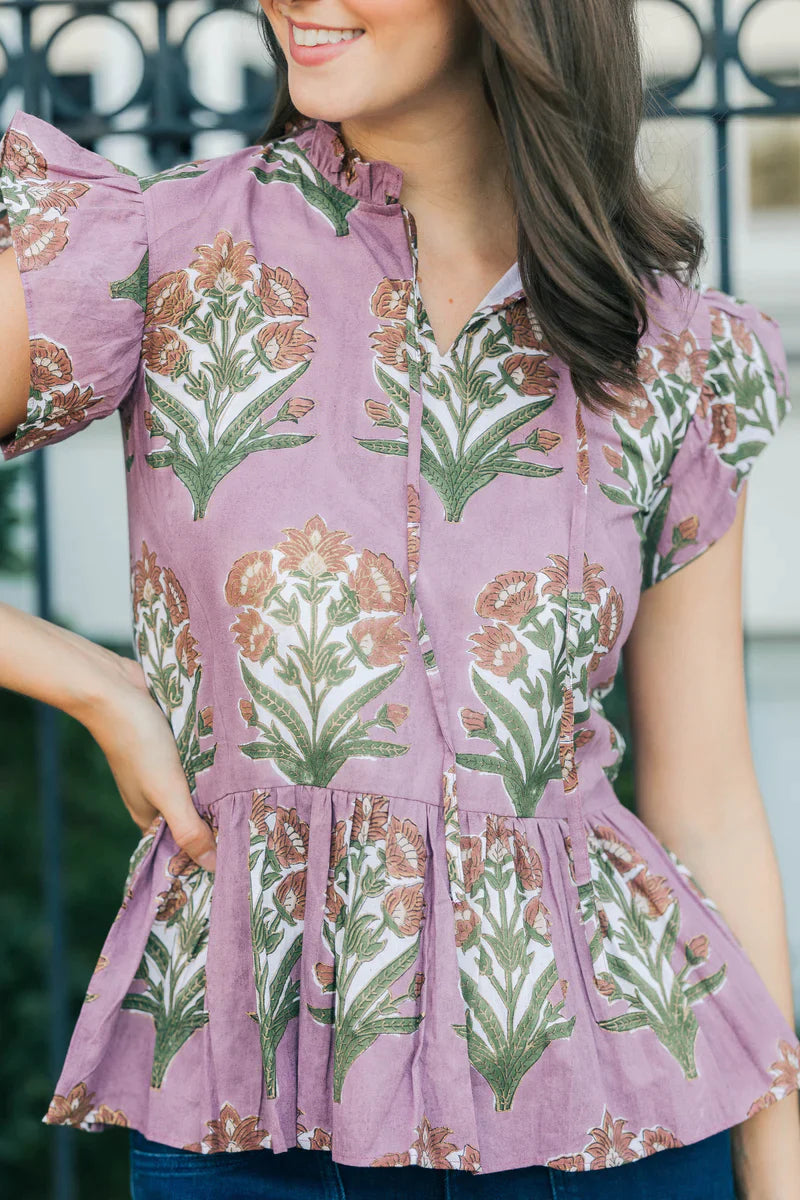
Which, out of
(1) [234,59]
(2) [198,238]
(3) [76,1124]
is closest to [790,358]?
(1) [234,59]

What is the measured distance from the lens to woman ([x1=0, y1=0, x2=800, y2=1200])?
3.82ft

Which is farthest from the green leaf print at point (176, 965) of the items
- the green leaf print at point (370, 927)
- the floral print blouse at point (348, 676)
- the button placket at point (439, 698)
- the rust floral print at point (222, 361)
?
the rust floral print at point (222, 361)

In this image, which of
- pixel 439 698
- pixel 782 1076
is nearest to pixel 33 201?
pixel 439 698

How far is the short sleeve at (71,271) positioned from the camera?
1166mm

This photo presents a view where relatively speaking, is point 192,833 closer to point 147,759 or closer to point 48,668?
point 147,759

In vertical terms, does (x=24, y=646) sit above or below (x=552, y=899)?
above

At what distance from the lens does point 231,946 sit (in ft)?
3.88

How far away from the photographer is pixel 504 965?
119 centimetres

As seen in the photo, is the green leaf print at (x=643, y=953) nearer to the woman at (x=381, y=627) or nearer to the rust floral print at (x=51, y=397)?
the woman at (x=381, y=627)

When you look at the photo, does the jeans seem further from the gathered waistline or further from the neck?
the neck

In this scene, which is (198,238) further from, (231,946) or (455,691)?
(231,946)

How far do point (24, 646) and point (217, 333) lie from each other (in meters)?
0.33

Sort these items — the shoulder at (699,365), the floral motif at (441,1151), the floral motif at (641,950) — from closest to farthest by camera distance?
1. the floral motif at (441,1151)
2. the floral motif at (641,950)
3. the shoulder at (699,365)

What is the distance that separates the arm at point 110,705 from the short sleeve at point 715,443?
0.52 meters
